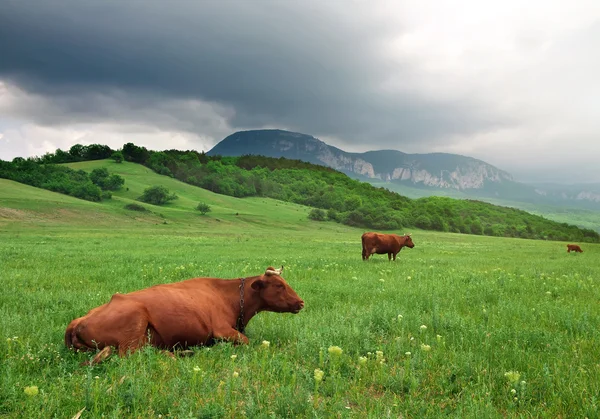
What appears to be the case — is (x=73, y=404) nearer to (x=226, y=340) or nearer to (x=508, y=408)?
(x=226, y=340)

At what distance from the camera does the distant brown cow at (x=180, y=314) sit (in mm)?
5844

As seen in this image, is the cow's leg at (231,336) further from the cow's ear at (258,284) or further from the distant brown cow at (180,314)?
the cow's ear at (258,284)

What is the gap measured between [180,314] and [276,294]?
6.22 ft

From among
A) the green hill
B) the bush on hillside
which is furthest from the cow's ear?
the bush on hillside

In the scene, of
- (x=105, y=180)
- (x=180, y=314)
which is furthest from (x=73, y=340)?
(x=105, y=180)

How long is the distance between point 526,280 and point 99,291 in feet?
44.9

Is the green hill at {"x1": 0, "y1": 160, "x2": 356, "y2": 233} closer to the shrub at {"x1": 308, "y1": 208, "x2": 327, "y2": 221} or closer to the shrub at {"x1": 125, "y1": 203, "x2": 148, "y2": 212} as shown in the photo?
the shrub at {"x1": 125, "y1": 203, "x2": 148, "y2": 212}

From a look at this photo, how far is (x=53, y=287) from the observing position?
11.5m

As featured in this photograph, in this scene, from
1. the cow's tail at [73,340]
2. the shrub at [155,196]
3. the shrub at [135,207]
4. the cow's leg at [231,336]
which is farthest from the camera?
the shrub at [155,196]

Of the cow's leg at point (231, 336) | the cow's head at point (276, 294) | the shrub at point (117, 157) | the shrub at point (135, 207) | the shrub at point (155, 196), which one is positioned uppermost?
the shrub at point (117, 157)

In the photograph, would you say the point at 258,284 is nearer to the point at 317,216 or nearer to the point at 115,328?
the point at 115,328

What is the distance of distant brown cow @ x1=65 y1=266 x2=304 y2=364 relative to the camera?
584 centimetres

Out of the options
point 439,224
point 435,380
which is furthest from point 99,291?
point 439,224

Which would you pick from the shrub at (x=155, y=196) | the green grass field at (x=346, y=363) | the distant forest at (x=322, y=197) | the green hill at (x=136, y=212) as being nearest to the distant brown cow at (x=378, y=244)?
the green grass field at (x=346, y=363)
